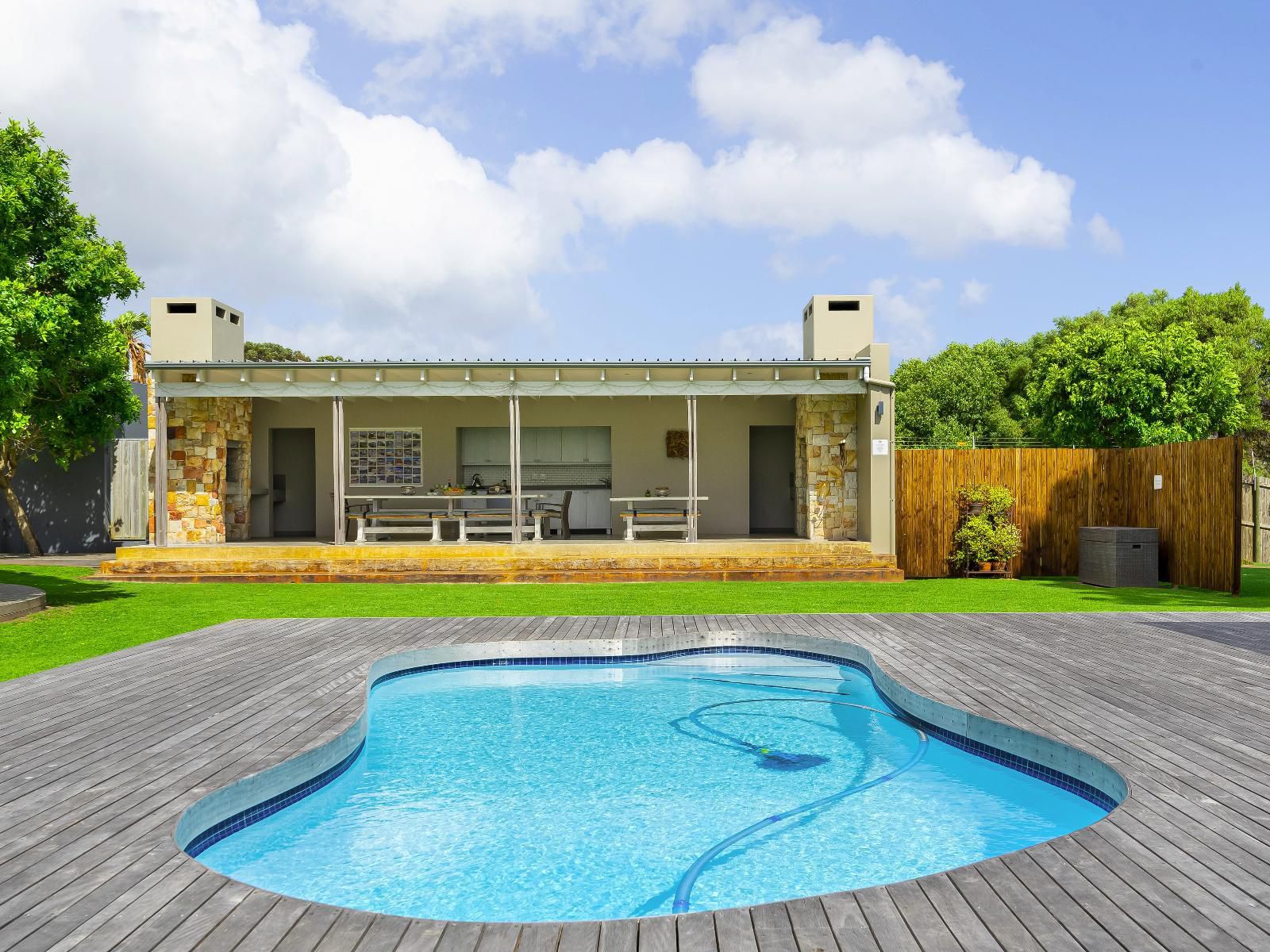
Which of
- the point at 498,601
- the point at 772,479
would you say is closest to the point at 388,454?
the point at 498,601

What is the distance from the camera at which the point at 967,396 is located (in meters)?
34.9

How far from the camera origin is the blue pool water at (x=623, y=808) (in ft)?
10.8

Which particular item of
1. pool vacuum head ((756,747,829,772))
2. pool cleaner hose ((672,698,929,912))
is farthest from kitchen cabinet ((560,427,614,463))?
pool vacuum head ((756,747,829,772))

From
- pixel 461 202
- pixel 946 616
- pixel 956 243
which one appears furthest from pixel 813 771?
pixel 956 243

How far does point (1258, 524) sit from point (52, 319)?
59.9ft

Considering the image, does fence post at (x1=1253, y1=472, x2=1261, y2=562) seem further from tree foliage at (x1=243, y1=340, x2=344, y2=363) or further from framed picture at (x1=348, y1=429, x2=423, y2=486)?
tree foliage at (x1=243, y1=340, x2=344, y2=363)

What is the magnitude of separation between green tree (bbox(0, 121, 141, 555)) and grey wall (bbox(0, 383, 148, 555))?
1.98 feet

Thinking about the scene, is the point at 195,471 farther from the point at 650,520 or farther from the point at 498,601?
the point at 650,520

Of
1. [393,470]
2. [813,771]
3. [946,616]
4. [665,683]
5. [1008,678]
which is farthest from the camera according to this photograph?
[393,470]

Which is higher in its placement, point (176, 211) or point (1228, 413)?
point (176, 211)

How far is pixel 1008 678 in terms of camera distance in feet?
17.4

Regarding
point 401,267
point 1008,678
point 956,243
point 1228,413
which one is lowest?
point 1008,678

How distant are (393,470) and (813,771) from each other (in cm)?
1205

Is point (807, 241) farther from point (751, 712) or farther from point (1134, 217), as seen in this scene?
point (751, 712)
